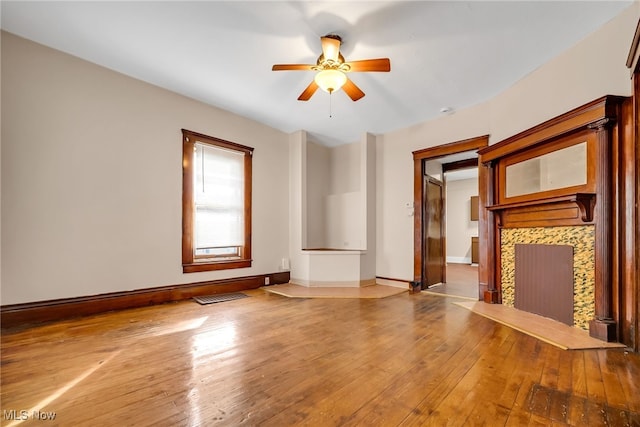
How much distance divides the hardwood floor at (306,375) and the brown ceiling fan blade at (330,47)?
2.72 m

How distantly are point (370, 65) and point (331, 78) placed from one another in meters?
0.40

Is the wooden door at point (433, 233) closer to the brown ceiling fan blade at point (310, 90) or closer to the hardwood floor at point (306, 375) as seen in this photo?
the hardwood floor at point (306, 375)

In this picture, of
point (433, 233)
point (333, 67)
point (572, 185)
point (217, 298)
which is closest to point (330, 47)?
point (333, 67)

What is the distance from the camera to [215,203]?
446 centimetres

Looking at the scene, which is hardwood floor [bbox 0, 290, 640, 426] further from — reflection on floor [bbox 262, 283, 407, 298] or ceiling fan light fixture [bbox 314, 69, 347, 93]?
ceiling fan light fixture [bbox 314, 69, 347, 93]

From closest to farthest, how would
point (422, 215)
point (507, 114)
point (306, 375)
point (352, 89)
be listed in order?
point (306, 375), point (352, 89), point (507, 114), point (422, 215)

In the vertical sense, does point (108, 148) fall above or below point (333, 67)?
below

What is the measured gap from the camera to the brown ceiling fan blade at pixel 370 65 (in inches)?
103

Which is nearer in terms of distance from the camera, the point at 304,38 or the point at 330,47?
the point at 330,47

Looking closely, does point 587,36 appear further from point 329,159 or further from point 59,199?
point 59,199

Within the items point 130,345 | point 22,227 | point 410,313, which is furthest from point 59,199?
point 410,313

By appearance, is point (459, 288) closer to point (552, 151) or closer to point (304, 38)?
point (552, 151)

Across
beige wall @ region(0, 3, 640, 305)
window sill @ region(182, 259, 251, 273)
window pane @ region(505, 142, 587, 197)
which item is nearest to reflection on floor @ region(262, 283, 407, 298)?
window sill @ region(182, 259, 251, 273)

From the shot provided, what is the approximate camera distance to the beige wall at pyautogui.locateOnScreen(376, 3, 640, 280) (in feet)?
8.56
